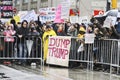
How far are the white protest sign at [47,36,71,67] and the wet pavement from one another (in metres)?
0.56

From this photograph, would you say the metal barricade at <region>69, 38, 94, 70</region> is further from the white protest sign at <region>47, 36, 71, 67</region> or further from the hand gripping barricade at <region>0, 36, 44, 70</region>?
the hand gripping barricade at <region>0, 36, 44, 70</region>

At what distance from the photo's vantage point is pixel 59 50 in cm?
1678

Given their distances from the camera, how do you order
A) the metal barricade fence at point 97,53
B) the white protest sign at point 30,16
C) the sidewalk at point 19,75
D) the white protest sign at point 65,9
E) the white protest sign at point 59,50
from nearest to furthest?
the sidewalk at point 19,75
the metal barricade fence at point 97,53
the white protest sign at point 59,50
the white protest sign at point 65,9
the white protest sign at point 30,16

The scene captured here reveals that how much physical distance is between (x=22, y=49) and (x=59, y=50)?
5.27ft

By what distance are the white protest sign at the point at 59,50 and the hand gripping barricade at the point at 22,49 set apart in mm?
537

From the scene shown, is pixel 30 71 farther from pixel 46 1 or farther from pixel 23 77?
pixel 46 1

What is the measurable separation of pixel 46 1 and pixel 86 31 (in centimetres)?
5339

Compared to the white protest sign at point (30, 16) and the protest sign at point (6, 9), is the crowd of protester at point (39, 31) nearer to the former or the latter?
the white protest sign at point (30, 16)

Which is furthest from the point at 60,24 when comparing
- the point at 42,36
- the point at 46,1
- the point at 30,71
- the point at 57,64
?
the point at 46,1

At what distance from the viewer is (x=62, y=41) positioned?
1672cm

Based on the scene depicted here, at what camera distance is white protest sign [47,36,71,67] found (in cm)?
1659

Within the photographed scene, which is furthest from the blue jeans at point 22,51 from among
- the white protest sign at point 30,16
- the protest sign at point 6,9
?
the protest sign at point 6,9

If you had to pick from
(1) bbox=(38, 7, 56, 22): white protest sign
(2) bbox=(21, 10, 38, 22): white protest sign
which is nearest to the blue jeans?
(2) bbox=(21, 10, 38, 22): white protest sign

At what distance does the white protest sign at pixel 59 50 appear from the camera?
54.4 ft
